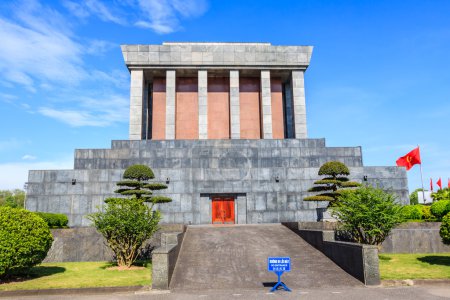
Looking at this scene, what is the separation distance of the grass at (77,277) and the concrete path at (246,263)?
5.08ft

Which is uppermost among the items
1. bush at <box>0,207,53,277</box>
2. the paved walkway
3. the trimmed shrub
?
the trimmed shrub

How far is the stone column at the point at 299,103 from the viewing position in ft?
121

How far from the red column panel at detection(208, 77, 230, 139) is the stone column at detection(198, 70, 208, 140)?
64.0 inches

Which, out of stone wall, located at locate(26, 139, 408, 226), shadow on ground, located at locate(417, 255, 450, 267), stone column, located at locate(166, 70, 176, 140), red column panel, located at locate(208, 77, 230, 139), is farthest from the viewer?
red column panel, located at locate(208, 77, 230, 139)

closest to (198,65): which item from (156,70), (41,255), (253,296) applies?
(156,70)

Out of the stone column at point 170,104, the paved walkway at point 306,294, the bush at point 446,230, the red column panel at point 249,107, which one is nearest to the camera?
the paved walkway at point 306,294

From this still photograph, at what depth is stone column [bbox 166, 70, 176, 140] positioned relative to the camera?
36.0 meters

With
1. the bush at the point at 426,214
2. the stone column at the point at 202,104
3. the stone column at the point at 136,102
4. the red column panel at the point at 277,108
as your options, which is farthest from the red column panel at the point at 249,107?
the bush at the point at 426,214

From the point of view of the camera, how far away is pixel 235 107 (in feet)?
122

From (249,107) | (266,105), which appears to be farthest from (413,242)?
(249,107)

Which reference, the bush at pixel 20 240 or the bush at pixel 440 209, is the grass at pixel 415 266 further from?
the bush at pixel 20 240

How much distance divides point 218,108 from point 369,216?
2516 cm

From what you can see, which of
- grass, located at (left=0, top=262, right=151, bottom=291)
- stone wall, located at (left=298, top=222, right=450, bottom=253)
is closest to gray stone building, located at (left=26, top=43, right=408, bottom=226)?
grass, located at (left=0, top=262, right=151, bottom=291)

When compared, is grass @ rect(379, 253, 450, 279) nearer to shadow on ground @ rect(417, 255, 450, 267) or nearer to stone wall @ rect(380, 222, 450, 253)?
shadow on ground @ rect(417, 255, 450, 267)
